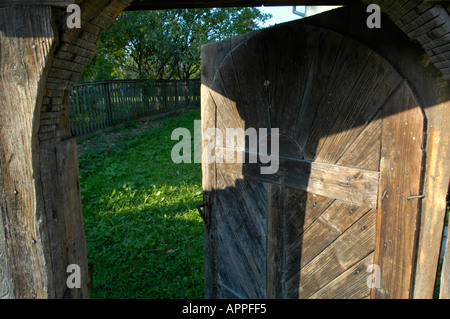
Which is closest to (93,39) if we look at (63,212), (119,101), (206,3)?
(63,212)

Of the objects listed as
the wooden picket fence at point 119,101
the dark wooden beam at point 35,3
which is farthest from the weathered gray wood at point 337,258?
the wooden picket fence at point 119,101

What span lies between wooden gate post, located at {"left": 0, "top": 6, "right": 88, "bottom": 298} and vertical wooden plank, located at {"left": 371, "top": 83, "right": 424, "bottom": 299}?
1.59 meters

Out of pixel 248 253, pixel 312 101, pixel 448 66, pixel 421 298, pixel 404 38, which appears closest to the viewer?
pixel 448 66

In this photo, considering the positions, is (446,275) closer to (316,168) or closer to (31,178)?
(316,168)

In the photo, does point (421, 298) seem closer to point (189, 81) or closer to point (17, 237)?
point (17, 237)

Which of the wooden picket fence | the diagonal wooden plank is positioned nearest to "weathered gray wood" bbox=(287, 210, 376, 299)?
the diagonal wooden plank

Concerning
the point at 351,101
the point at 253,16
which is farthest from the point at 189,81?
the point at 351,101

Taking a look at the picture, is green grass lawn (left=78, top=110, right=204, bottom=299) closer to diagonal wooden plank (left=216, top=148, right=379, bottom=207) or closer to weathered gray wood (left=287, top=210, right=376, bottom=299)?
weathered gray wood (left=287, top=210, right=376, bottom=299)

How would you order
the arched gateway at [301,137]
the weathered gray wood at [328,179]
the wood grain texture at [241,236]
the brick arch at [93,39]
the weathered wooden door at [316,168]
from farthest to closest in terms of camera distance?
the wood grain texture at [241,236], the weathered gray wood at [328,179], the weathered wooden door at [316,168], the arched gateway at [301,137], the brick arch at [93,39]

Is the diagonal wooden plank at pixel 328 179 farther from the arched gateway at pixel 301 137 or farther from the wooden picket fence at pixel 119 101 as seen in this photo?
the wooden picket fence at pixel 119 101

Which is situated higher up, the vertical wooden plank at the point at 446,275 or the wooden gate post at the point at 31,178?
the wooden gate post at the point at 31,178

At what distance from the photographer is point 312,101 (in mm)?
1938

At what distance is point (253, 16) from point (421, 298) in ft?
64.6

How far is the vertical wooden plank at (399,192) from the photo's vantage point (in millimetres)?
1545
